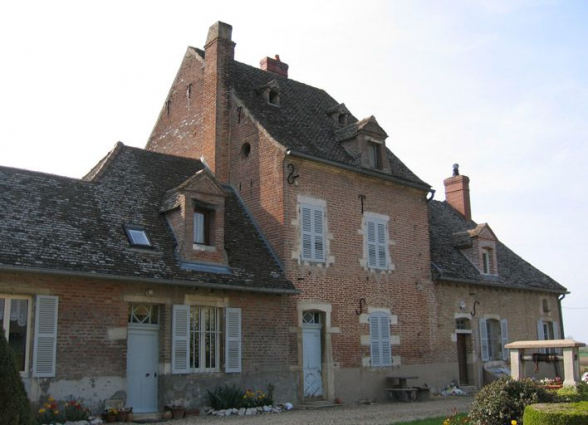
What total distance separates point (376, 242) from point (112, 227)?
27.4ft

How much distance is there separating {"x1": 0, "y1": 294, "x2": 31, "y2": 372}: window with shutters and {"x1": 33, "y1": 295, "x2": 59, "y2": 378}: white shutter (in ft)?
0.61

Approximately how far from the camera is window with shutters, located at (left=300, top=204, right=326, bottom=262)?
18.7 metres

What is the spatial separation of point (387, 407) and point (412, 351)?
3.96 meters

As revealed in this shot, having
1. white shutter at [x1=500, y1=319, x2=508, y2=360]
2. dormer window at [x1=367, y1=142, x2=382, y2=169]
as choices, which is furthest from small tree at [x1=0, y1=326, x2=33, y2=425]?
white shutter at [x1=500, y1=319, x2=508, y2=360]

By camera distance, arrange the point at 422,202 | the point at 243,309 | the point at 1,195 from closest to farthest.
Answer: the point at 1,195, the point at 243,309, the point at 422,202

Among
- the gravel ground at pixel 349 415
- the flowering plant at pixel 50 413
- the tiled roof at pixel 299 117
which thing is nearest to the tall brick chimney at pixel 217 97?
the tiled roof at pixel 299 117

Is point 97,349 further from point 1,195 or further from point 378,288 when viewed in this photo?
point 378,288

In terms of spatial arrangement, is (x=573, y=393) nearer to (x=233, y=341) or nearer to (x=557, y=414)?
(x=557, y=414)

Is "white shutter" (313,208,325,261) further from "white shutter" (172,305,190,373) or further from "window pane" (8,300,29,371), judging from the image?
"window pane" (8,300,29,371)

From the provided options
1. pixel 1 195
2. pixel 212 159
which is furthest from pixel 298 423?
pixel 212 159

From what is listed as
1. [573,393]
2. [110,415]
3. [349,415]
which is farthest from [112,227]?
[573,393]

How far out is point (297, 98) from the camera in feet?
75.5

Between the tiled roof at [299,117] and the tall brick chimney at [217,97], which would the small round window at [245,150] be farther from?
the tiled roof at [299,117]

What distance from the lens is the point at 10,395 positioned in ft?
26.6
